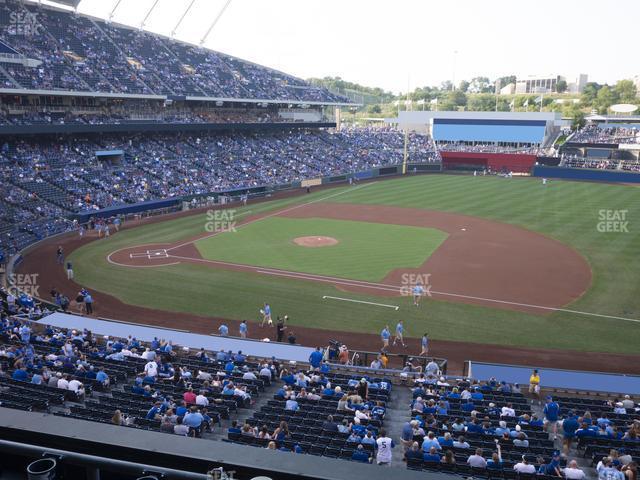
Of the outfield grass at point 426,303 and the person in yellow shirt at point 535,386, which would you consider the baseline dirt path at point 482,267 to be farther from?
the person in yellow shirt at point 535,386

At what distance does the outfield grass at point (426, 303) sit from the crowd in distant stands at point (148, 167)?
5729mm

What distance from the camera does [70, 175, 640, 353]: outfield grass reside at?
24484mm

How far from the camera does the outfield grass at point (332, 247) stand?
34188 millimetres

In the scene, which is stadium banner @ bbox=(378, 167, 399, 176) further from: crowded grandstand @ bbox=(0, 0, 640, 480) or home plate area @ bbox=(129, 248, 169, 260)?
home plate area @ bbox=(129, 248, 169, 260)

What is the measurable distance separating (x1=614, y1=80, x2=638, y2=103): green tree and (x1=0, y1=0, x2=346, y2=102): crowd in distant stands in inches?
4080

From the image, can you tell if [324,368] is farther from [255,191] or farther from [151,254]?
[255,191]

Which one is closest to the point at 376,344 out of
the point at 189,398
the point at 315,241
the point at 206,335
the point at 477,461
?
the point at 206,335

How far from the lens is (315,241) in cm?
4056

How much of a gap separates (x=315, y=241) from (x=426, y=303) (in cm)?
1416

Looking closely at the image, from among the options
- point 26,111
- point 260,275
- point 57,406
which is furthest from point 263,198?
point 57,406

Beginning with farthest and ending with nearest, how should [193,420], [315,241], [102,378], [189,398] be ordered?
[315,241] → [102,378] → [189,398] → [193,420]

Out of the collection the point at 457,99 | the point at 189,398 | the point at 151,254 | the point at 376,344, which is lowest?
the point at 376,344

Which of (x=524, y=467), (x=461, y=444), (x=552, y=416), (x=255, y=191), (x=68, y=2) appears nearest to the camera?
(x=524, y=467)

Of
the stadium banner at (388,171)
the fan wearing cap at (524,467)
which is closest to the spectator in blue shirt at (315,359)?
the fan wearing cap at (524,467)
